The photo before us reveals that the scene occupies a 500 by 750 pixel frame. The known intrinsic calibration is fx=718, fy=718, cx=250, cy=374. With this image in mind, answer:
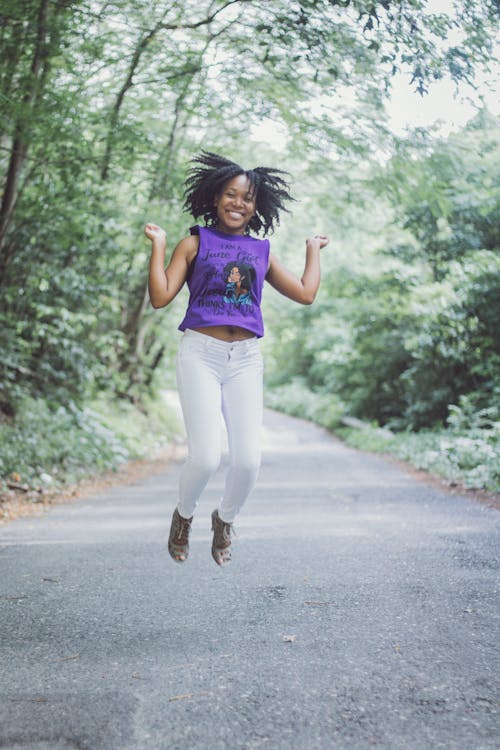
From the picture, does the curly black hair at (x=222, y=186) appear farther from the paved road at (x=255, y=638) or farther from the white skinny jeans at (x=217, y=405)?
the paved road at (x=255, y=638)

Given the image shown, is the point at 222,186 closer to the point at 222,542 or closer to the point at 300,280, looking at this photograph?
the point at 300,280

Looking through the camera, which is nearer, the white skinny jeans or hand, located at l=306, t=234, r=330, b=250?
the white skinny jeans

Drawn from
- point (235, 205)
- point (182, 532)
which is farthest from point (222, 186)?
point (182, 532)

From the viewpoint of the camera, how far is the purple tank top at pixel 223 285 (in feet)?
12.7

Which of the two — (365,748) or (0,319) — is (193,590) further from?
(0,319)

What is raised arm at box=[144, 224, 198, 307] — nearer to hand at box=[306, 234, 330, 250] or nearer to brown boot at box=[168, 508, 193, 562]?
hand at box=[306, 234, 330, 250]

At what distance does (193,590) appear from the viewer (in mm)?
4539

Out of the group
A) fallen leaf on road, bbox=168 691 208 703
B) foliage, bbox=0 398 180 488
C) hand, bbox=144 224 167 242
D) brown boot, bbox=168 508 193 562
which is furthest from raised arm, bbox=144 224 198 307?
foliage, bbox=0 398 180 488

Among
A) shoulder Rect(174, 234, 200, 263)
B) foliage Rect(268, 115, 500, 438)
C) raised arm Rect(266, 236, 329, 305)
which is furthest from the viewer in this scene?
foliage Rect(268, 115, 500, 438)

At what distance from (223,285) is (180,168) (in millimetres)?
7720

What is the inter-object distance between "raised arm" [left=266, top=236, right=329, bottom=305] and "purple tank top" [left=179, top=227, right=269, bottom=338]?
0.23m

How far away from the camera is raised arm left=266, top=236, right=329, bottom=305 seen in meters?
4.20

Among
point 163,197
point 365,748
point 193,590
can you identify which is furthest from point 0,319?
point 365,748

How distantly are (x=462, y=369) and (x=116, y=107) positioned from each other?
32.1 feet
